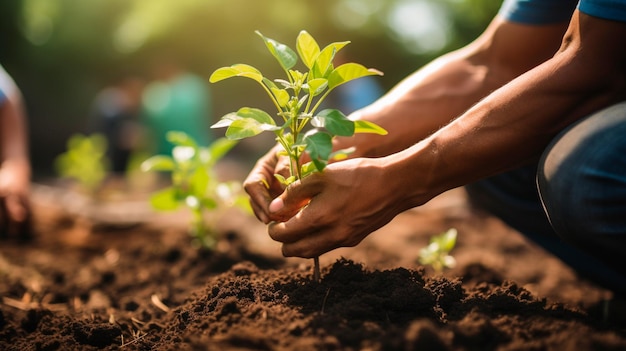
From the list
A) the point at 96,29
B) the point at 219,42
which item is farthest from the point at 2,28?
the point at 219,42

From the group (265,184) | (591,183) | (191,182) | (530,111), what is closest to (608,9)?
(530,111)

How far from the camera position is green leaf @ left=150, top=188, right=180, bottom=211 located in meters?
2.71

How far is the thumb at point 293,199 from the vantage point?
5.29ft

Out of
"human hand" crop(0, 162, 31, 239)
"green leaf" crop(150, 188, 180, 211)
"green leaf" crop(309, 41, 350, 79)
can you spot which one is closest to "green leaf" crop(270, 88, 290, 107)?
"green leaf" crop(309, 41, 350, 79)

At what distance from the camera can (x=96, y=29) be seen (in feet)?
57.6

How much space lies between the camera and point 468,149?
5.24ft

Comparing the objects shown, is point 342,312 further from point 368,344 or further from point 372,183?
point 372,183

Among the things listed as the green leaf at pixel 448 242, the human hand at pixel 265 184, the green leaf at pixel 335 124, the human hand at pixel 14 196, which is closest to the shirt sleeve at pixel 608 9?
the green leaf at pixel 335 124

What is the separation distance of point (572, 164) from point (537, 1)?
95 centimetres

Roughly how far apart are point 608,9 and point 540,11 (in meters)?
0.76

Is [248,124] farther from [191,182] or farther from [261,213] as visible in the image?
[191,182]

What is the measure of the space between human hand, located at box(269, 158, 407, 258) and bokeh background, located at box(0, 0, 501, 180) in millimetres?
14501

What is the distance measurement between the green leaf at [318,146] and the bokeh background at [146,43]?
14.6 meters

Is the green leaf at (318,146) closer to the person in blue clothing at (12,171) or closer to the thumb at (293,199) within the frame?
the thumb at (293,199)
